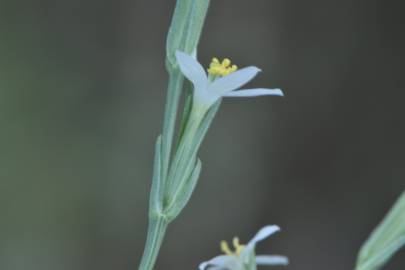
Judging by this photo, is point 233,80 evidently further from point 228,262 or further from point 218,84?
point 228,262

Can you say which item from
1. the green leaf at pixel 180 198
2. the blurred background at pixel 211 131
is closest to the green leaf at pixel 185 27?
the green leaf at pixel 180 198

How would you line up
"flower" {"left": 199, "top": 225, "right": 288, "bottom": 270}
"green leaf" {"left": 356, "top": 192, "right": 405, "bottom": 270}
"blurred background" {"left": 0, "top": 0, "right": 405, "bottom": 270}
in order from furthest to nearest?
"blurred background" {"left": 0, "top": 0, "right": 405, "bottom": 270}
"flower" {"left": 199, "top": 225, "right": 288, "bottom": 270}
"green leaf" {"left": 356, "top": 192, "right": 405, "bottom": 270}

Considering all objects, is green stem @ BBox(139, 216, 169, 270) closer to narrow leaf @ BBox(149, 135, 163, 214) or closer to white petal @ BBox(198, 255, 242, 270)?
narrow leaf @ BBox(149, 135, 163, 214)

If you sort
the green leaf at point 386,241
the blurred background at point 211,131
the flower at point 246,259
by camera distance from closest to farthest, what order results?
the green leaf at point 386,241 → the flower at point 246,259 → the blurred background at point 211,131

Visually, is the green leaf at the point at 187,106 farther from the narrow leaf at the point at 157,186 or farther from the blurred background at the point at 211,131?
the blurred background at the point at 211,131

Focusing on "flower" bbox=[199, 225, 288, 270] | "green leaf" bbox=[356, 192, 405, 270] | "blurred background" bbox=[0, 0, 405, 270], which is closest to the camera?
"green leaf" bbox=[356, 192, 405, 270]

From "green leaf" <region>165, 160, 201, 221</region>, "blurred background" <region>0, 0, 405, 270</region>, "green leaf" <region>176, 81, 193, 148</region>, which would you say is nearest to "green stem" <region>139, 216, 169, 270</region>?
"green leaf" <region>165, 160, 201, 221</region>

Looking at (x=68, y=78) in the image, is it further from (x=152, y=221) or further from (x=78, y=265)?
(x=152, y=221)

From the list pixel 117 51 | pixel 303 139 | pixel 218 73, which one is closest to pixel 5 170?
pixel 117 51
